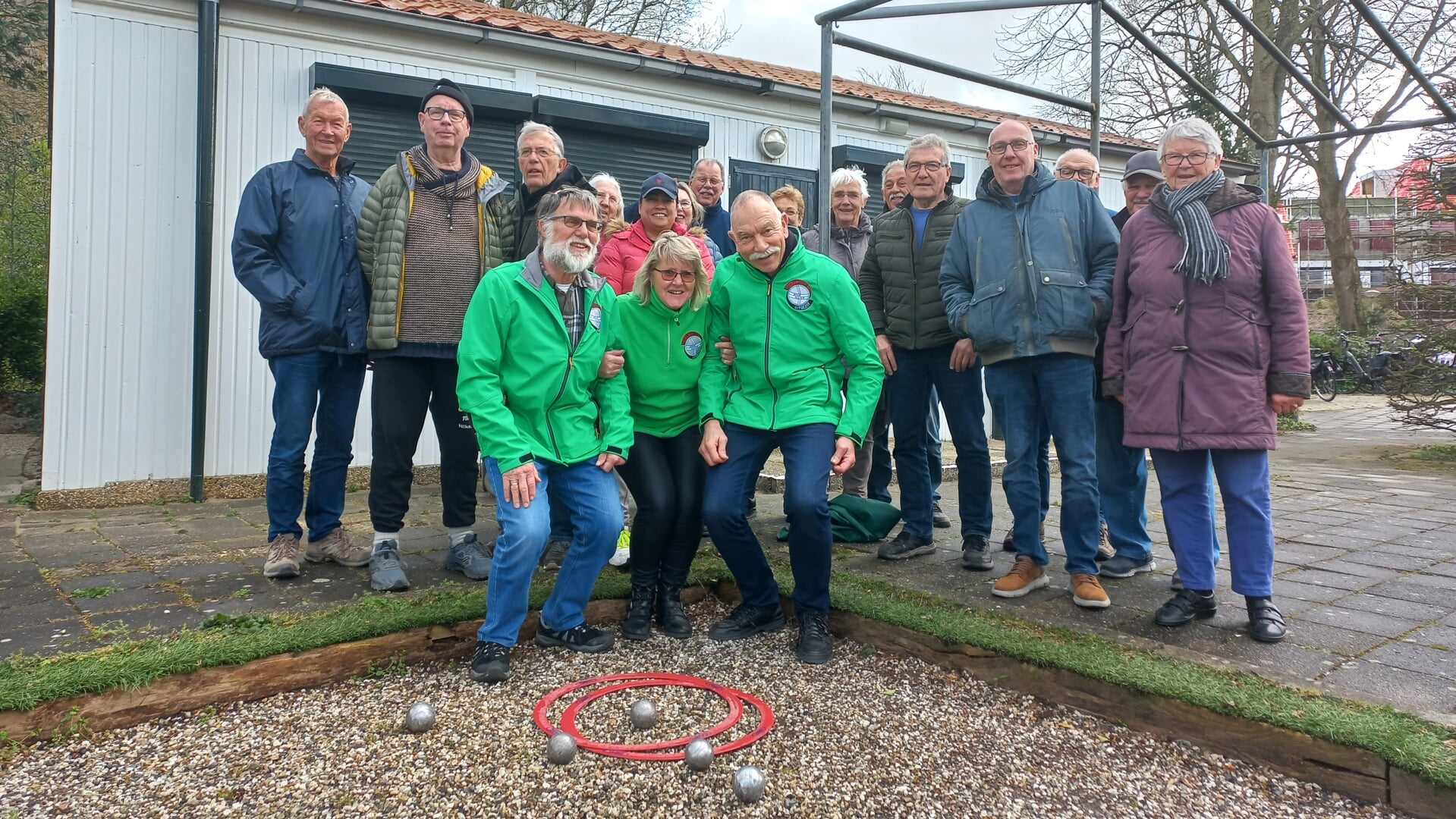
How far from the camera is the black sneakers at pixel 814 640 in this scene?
3557mm

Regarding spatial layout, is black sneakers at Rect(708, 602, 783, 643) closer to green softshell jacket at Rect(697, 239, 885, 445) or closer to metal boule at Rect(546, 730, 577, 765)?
green softshell jacket at Rect(697, 239, 885, 445)

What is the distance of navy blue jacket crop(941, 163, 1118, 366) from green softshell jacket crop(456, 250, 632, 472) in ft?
5.34

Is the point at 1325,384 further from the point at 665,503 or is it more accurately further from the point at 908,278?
the point at 665,503

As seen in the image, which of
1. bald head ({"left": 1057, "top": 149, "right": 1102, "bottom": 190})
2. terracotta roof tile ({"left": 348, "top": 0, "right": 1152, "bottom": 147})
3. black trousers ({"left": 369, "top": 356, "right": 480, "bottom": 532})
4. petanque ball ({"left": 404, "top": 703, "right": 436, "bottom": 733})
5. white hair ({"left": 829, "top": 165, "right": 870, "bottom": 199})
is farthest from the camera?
terracotta roof tile ({"left": 348, "top": 0, "right": 1152, "bottom": 147})

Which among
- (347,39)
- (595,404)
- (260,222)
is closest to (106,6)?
(347,39)

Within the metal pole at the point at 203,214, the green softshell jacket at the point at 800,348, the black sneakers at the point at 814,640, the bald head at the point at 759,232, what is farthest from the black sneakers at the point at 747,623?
the metal pole at the point at 203,214

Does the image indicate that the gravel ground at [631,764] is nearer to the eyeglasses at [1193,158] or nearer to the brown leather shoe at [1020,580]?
the brown leather shoe at [1020,580]

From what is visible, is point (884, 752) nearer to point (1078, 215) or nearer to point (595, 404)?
point (595, 404)

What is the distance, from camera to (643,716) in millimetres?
2914

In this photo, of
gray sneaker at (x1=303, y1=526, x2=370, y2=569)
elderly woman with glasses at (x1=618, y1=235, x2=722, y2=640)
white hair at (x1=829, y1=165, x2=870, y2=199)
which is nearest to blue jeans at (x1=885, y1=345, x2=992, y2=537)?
white hair at (x1=829, y1=165, x2=870, y2=199)

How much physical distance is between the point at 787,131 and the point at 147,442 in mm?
5959

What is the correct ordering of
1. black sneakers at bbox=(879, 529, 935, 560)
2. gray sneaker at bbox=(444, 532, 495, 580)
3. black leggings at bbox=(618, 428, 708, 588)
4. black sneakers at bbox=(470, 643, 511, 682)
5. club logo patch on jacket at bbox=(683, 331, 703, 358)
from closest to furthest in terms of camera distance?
black sneakers at bbox=(470, 643, 511, 682)
black leggings at bbox=(618, 428, 708, 588)
club logo patch on jacket at bbox=(683, 331, 703, 358)
gray sneaker at bbox=(444, 532, 495, 580)
black sneakers at bbox=(879, 529, 935, 560)

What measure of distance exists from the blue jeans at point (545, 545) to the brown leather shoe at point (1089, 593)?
1.89m

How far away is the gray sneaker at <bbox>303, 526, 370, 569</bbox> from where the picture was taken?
4.32m
